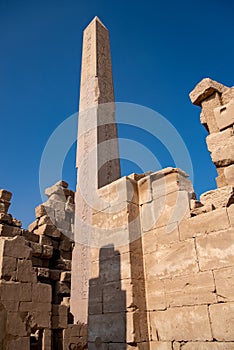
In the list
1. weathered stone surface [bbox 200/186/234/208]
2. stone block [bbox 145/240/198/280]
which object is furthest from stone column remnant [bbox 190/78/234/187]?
stone block [bbox 145/240/198/280]

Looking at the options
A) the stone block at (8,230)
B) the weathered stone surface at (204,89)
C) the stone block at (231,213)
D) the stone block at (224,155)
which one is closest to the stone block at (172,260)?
the stone block at (231,213)

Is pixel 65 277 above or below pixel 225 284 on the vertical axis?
above

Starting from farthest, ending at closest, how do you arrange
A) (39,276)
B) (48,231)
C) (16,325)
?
(48,231), (39,276), (16,325)

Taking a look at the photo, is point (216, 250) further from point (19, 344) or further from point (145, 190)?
point (19, 344)

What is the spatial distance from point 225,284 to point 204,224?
66 centimetres

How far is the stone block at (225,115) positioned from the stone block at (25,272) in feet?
13.4

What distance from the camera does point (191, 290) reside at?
11.3 feet

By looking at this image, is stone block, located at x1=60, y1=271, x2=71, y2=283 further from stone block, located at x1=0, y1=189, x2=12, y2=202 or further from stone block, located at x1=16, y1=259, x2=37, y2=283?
stone block, located at x1=16, y1=259, x2=37, y2=283

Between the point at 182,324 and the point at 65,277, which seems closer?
the point at 182,324

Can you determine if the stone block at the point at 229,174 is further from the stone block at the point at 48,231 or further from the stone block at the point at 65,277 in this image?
the stone block at the point at 48,231

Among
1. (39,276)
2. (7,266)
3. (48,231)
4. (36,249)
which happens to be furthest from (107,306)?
(48,231)

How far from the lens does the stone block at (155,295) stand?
374cm

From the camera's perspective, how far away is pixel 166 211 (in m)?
4.02

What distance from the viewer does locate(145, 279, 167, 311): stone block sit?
12.3ft
